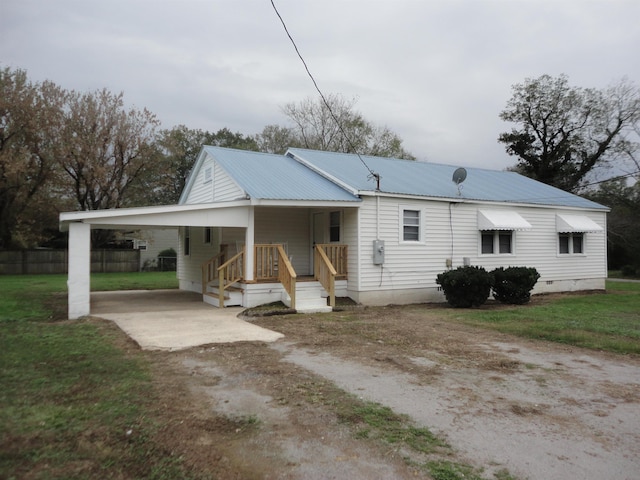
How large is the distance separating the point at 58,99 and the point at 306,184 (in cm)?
2143

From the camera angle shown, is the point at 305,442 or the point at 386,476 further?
the point at 305,442

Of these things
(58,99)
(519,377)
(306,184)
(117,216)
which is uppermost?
(58,99)

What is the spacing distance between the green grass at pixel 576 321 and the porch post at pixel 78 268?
8361 mm

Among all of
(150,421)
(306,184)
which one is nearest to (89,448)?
(150,421)

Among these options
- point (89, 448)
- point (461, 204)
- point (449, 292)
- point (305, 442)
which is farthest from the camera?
point (461, 204)

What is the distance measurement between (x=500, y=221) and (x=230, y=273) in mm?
8355

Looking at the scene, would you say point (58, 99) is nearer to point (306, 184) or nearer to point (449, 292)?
point (306, 184)

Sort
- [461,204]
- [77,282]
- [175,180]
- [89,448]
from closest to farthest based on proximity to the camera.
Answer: [89,448], [77,282], [461,204], [175,180]

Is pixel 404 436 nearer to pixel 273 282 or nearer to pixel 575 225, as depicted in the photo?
pixel 273 282

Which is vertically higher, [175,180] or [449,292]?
[175,180]

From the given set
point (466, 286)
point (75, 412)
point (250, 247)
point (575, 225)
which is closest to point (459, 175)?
point (466, 286)

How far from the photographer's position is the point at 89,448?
11.6ft

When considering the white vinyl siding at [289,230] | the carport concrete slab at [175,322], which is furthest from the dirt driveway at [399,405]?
the white vinyl siding at [289,230]

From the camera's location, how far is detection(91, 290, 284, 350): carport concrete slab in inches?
315
